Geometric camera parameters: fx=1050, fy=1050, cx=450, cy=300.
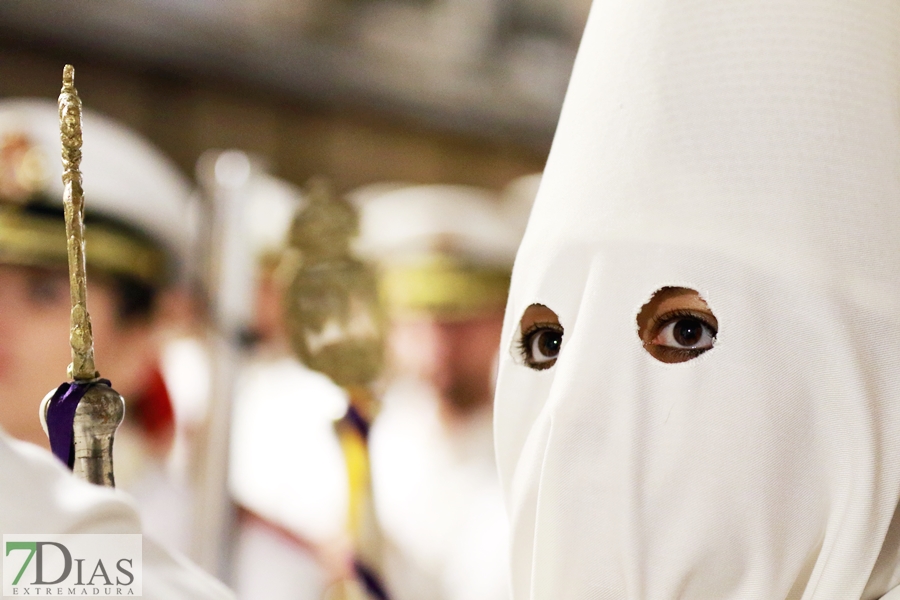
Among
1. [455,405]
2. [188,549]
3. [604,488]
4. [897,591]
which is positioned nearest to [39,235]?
[188,549]

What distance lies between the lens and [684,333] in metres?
1.04

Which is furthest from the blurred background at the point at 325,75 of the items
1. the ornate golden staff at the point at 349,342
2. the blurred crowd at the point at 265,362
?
the ornate golden staff at the point at 349,342

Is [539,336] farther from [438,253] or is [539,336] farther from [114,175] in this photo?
[438,253]

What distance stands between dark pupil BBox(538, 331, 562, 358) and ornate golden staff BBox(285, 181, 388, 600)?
45 cm

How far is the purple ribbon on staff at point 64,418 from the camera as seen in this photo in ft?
2.97

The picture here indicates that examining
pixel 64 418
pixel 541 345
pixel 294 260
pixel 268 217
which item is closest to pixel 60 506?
pixel 64 418

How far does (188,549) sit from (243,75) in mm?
2040

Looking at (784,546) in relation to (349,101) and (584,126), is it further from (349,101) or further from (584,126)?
(349,101)

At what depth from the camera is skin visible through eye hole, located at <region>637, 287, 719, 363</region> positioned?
40.4 inches

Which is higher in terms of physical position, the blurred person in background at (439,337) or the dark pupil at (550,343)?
the blurred person in background at (439,337)

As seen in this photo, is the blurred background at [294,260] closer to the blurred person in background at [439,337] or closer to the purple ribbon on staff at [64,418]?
the blurred person in background at [439,337]

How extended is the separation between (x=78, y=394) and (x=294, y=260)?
0.72 m

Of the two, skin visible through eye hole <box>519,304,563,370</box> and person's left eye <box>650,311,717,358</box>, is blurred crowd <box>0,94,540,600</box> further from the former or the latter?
person's left eye <box>650,311,717,358</box>

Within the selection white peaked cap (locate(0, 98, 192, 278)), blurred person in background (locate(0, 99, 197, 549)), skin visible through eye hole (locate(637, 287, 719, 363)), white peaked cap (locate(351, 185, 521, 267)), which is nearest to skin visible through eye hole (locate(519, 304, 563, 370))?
skin visible through eye hole (locate(637, 287, 719, 363))
